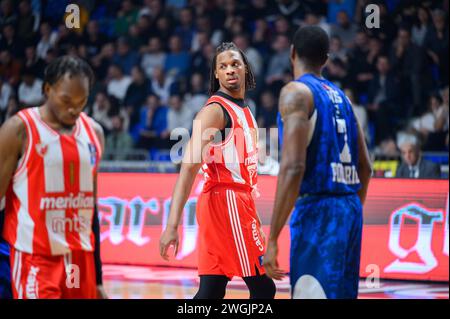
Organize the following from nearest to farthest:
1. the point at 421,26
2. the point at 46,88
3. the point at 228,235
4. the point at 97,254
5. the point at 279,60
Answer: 1. the point at 46,88
2. the point at 97,254
3. the point at 228,235
4. the point at 421,26
5. the point at 279,60

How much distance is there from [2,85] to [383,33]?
7649 mm

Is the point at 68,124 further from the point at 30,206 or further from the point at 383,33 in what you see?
the point at 383,33

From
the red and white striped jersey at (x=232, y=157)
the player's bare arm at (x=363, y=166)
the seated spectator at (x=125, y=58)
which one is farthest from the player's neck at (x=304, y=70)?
the seated spectator at (x=125, y=58)

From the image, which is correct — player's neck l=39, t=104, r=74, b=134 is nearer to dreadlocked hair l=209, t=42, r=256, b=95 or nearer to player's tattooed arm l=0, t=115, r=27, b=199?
player's tattooed arm l=0, t=115, r=27, b=199

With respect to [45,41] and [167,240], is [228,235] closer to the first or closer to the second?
[167,240]

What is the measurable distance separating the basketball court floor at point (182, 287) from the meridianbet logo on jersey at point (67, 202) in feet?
15.0

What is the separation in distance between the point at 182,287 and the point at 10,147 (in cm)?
571

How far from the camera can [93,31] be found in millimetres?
16734

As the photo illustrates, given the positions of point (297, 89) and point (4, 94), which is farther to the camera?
point (4, 94)

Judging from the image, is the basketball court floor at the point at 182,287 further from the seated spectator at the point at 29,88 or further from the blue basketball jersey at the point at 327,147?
the seated spectator at the point at 29,88

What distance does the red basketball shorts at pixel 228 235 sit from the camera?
5695mm

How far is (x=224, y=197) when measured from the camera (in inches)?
228

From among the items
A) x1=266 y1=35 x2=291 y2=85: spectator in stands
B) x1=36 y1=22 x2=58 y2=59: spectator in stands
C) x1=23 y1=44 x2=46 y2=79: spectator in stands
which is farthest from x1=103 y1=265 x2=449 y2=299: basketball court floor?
x1=36 y1=22 x2=58 y2=59: spectator in stands

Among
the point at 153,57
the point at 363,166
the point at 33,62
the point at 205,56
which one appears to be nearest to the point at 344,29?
the point at 205,56
